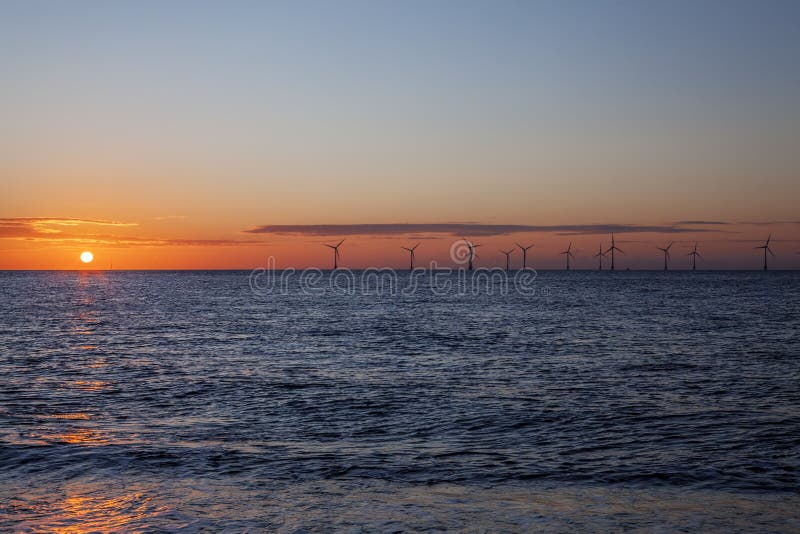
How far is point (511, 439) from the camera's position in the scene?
21359 mm

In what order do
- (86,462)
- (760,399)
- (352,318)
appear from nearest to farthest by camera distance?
(86,462) < (760,399) < (352,318)

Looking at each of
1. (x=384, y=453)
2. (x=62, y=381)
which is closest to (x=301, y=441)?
(x=384, y=453)

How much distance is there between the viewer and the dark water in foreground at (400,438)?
14.8 meters

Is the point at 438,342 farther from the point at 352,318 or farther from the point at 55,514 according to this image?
the point at 55,514

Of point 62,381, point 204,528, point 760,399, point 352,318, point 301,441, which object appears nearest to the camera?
point 204,528

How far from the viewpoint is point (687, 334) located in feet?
188

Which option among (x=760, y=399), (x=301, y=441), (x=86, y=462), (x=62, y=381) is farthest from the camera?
Result: (x=62, y=381)

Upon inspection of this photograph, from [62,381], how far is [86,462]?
647 inches

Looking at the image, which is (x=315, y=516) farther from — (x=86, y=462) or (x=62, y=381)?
(x=62, y=381)

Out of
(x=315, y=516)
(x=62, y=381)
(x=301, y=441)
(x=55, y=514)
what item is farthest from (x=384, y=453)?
(x=62, y=381)

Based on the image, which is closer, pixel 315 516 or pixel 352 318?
pixel 315 516

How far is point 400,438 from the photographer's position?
2162 cm

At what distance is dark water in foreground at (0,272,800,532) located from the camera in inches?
583

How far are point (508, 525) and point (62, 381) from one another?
87.2 feet
